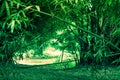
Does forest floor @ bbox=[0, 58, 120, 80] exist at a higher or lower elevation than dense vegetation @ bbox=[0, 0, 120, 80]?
lower

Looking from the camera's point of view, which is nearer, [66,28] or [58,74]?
[58,74]

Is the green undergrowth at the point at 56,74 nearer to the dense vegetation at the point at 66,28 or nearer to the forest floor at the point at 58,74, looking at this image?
the forest floor at the point at 58,74

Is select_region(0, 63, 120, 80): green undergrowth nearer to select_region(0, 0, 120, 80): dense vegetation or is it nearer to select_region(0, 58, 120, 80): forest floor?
select_region(0, 58, 120, 80): forest floor

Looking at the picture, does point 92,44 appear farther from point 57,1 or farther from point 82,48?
point 57,1

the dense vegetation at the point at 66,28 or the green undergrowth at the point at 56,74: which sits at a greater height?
the dense vegetation at the point at 66,28

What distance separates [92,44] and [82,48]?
242 millimetres

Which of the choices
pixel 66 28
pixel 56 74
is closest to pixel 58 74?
pixel 56 74

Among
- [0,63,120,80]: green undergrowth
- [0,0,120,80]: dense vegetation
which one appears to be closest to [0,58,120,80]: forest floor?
[0,63,120,80]: green undergrowth

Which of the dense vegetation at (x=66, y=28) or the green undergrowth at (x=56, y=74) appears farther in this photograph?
the dense vegetation at (x=66, y=28)

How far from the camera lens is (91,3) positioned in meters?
4.58

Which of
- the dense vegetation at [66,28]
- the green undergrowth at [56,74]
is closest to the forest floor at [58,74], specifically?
the green undergrowth at [56,74]

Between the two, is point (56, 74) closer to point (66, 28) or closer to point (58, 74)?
point (58, 74)

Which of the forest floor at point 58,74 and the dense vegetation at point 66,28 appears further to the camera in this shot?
the dense vegetation at point 66,28

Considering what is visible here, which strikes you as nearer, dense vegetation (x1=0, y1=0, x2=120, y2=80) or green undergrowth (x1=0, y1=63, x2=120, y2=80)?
green undergrowth (x1=0, y1=63, x2=120, y2=80)
